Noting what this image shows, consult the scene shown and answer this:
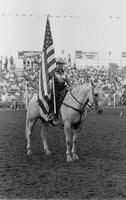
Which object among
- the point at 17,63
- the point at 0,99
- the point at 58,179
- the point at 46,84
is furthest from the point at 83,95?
the point at 17,63

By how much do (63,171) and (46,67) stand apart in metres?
2.73

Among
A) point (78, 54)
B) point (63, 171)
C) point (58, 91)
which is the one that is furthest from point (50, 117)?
point (78, 54)

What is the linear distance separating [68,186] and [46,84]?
3306 mm

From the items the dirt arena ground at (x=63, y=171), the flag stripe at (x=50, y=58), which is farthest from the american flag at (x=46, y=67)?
the dirt arena ground at (x=63, y=171)

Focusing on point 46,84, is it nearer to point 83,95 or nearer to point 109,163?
point 83,95

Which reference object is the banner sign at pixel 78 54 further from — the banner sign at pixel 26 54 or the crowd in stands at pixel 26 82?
the banner sign at pixel 26 54

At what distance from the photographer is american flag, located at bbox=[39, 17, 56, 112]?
814cm

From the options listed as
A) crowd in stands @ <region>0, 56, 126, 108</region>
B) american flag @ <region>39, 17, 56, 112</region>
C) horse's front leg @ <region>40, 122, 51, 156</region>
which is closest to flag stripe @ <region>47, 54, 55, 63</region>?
american flag @ <region>39, 17, 56, 112</region>

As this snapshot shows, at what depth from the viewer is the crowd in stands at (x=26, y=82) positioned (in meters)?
27.6

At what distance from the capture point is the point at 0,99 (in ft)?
91.6

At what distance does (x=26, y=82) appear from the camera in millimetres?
26656

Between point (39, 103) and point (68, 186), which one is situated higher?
point (39, 103)

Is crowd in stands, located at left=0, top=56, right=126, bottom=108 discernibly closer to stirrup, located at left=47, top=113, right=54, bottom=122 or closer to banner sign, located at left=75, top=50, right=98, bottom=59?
banner sign, located at left=75, top=50, right=98, bottom=59

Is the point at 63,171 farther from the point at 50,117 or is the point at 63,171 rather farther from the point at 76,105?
the point at 50,117
